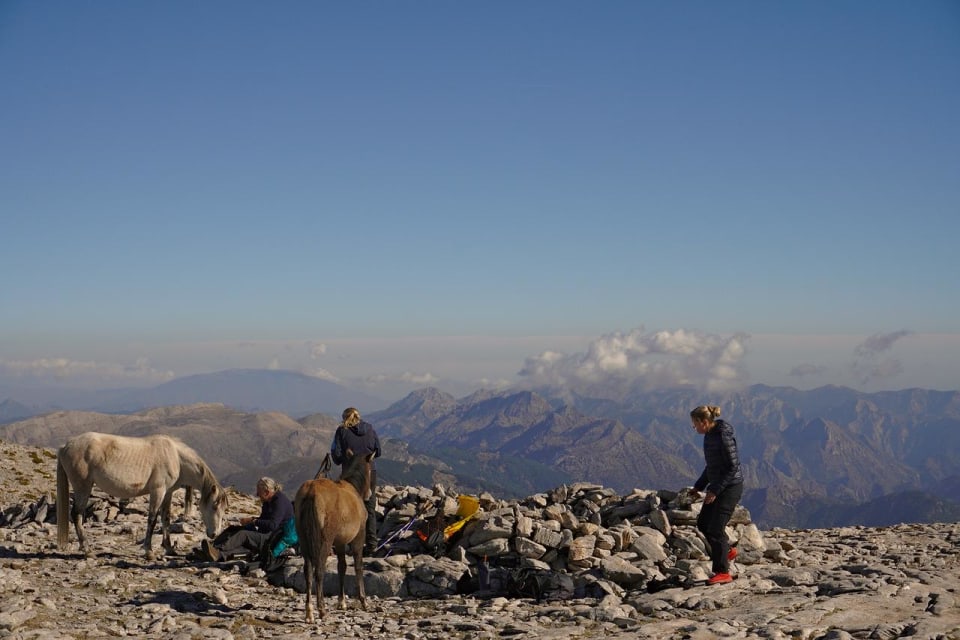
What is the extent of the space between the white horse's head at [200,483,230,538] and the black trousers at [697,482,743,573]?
1264 centimetres

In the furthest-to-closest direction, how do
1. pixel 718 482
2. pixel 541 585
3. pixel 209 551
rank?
pixel 209 551
pixel 541 585
pixel 718 482

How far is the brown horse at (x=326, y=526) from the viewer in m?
12.8

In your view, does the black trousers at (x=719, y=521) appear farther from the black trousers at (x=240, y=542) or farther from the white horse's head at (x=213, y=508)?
the white horse's head at (x=213, y=508)

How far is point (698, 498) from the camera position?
18.8 meters

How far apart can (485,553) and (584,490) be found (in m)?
7.37

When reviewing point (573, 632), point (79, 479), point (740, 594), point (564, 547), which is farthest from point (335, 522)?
point (79, 479)

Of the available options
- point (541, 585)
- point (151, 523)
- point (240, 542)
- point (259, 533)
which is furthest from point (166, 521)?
point (541, 585)

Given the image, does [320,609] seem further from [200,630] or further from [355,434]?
[355,434]

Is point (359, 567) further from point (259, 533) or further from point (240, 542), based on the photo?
point (240, 542)

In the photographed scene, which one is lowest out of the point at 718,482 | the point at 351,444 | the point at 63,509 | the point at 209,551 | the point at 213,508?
the point at 209,551

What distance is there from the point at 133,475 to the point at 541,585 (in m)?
11.4

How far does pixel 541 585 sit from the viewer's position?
14.8 metres

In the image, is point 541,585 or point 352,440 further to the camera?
point 352,440

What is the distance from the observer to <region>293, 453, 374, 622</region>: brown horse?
41.9 feet
